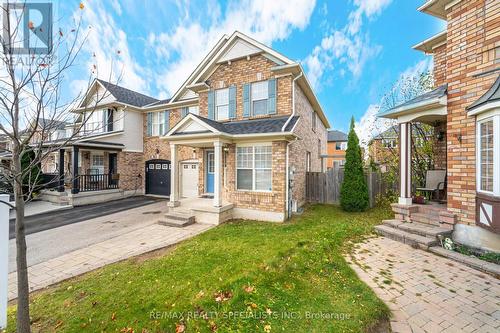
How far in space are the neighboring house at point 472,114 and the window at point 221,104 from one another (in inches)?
310

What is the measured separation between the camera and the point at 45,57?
2992 millimetres

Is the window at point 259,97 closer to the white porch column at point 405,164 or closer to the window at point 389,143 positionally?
the white porch column at point 405,164

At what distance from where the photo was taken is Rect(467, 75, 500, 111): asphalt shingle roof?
14.0 feet

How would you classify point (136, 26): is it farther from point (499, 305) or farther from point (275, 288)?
point (499, 305)

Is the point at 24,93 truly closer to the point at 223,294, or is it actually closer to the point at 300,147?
the point at 223,294

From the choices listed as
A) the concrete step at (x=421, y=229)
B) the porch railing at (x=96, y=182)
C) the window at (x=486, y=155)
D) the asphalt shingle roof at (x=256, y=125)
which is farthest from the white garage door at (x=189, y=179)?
the window at (x=486, y=155)

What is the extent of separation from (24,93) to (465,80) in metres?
8.97

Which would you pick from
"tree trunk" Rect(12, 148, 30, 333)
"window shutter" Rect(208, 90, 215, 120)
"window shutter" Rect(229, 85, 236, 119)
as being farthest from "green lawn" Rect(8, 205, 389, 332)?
"window shutter" Rect(208, 90, 215, 120)

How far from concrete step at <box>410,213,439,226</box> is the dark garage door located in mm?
14141

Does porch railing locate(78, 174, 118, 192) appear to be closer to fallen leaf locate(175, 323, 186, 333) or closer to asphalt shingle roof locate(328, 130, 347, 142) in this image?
fallen leaf locate(175, 323, 186, 333)

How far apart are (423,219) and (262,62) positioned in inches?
347

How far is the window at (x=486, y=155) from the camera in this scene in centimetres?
463

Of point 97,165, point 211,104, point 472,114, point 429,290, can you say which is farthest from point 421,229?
point 97,165

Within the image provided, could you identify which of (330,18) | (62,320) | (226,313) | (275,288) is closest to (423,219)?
(275,288)
